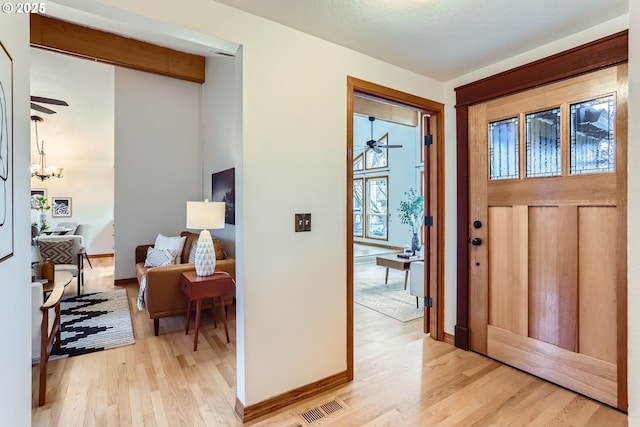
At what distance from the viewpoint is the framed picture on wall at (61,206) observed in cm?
742

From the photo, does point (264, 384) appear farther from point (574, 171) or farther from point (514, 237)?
point (574, 171)

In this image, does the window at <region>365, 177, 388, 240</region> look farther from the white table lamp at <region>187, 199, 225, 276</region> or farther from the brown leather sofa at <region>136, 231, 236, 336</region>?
the white table lamp at <region>187, 199, 225, 276</region>

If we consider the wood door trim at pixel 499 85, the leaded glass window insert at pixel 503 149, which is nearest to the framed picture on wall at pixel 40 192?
the wood door trim at pixel 499 85

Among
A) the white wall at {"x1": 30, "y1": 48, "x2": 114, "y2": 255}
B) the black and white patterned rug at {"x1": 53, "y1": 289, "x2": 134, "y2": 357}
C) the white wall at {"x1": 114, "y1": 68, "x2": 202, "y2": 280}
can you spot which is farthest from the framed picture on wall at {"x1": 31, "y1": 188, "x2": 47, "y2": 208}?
the black and white patterned rug at {"x1": 53, "y1": 289, "x2": 134, "y2": 357}

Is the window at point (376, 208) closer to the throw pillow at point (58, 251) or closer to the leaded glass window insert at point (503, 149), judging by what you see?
the leaded glass window insert at point (503, 149)

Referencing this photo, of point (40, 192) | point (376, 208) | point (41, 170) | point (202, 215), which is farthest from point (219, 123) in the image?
point (376, 208)

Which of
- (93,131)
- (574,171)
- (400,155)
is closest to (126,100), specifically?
(93,131)

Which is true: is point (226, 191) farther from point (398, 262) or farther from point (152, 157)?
point (398, 262)

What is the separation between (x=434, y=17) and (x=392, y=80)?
0.65m

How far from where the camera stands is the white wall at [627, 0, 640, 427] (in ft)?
2.53

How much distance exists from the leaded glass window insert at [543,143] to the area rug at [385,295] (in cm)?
205

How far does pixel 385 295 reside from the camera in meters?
4.41

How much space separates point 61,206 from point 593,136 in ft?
32.2

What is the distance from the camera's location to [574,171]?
80.9 inches
